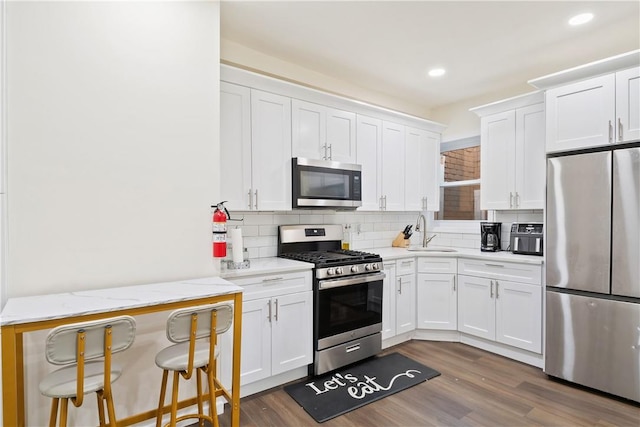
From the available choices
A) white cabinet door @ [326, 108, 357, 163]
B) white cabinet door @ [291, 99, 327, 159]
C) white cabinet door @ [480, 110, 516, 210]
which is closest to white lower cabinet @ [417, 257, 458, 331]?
white cabinet door @ [480, 110, 516, 210]

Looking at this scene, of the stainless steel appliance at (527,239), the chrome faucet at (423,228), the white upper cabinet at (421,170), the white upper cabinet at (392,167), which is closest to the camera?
the stainless steel appliance at (527,239)

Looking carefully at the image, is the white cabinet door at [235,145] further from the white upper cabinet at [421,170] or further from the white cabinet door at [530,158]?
the white cabinet door at [530,158]

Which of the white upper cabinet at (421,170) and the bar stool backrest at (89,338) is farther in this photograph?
the white upper cabinet at (421,170)

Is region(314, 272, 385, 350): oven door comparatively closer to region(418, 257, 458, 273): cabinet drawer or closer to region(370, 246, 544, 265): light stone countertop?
region(370, 246, 544, 265): light stone countertop

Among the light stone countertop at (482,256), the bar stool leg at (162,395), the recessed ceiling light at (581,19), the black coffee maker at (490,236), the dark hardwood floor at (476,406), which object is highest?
the recessed ceiling light at (581,19)

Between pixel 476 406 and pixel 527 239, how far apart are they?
168 centimetres

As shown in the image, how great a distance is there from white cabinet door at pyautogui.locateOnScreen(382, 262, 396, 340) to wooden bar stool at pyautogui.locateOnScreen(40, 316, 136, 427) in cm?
231

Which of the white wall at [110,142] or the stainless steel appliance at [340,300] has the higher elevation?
the white wall at [110,142]

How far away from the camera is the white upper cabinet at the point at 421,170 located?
401cm

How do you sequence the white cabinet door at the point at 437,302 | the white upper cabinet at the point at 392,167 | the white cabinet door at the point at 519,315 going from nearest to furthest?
the white cabinet door at the point at 519,315, the white cabinet door at the point at 437,302, the white upper cabinet at the point at 392,167

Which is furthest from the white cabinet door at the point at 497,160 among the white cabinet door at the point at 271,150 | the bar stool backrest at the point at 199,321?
the bar stool backrest at the point at 199,321

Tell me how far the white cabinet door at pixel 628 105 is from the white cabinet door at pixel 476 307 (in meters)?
1.60

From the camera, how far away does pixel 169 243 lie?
214 centimetres

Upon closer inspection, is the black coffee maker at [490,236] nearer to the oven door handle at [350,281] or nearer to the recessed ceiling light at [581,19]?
the oven door handle at [350,281]
